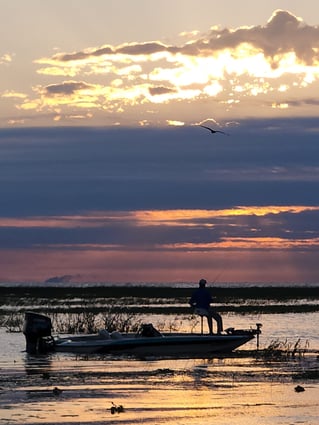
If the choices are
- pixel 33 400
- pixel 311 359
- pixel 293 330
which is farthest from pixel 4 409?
pixel 293 330

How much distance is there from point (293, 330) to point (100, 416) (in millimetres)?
30003

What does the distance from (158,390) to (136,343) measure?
1079 centimetres

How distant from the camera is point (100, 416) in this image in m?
21.2

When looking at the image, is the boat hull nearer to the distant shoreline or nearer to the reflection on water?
the reflection on water

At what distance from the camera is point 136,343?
36.2 metres

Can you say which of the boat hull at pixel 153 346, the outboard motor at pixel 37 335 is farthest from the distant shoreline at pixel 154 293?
the boat hull at pixel 153 346

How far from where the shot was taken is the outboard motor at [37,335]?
36.3 meters

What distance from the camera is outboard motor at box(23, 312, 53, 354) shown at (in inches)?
1431

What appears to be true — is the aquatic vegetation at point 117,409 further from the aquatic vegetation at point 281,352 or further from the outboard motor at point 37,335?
the outboard motor at point 37,335

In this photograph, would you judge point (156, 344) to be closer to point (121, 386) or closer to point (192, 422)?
point (121, 386)

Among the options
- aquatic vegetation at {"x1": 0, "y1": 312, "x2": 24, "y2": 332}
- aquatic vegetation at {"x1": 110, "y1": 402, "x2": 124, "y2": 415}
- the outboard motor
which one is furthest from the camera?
aquatic vegetation at {"x1": 0, "y1": 312, "x2": 24, "y2": 332}

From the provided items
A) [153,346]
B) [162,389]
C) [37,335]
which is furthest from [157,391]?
[37,335]

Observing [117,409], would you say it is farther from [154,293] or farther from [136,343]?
[154,293]

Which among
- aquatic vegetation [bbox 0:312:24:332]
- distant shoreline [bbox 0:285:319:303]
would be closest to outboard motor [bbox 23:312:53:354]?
aquatic vegetation [bbox 0:312:24:332]
